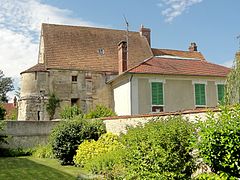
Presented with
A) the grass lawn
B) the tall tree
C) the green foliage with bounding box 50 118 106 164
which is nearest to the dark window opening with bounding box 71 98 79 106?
the green foliage with bounding box 50 118 106 164

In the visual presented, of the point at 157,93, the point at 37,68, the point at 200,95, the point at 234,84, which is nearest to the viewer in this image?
the point at 234,84

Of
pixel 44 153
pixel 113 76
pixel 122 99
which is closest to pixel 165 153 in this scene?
pixel 44 153

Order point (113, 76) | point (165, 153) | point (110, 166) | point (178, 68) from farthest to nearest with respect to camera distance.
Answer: point (113, 76)
point (178, 68)
point (110, 166)
point (165, 153)

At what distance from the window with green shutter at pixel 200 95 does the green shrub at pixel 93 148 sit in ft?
36.4

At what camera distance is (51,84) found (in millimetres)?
28062

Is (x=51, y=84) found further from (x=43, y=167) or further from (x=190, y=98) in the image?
Result: (x=43, y=167)

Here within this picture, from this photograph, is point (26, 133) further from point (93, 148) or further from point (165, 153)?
point (165, 153)

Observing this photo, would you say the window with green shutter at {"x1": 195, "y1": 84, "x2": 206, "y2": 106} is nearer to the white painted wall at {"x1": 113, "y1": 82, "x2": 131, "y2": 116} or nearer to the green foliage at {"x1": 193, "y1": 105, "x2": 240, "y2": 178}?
the white painted wall at {"x1": 113, "y1": 82, "x2": 131, "y2": 116}

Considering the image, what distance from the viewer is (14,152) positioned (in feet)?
65.0

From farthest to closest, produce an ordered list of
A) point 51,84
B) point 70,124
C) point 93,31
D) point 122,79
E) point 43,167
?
point 93,31, point 51,84, point 122,79, point 70,124, point 43,167

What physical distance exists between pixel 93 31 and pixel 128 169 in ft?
83.6

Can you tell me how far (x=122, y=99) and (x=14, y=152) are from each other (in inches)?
354

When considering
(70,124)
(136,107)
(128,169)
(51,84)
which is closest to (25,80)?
(51,84)

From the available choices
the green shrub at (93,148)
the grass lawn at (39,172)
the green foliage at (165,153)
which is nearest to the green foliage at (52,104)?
the grass lawn at (39,172)
